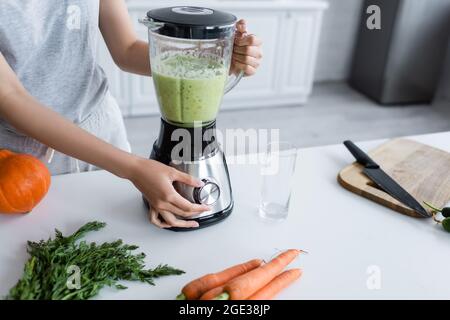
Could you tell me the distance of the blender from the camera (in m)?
0.78

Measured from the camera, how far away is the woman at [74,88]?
2.55 ft

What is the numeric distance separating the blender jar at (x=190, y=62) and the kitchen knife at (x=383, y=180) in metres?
0.40

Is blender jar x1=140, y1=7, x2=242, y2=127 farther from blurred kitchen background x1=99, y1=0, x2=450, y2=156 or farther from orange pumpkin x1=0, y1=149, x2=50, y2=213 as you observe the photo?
blurred kitchen background x1=99, y1=0, x2=450, y2=156

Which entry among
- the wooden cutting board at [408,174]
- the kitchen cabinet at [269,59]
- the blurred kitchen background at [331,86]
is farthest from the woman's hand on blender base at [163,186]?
the kitchen cabinet at [269,59]

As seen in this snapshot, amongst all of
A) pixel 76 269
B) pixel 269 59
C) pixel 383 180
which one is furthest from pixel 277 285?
pixel 269 59

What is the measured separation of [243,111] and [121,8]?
6.70ft

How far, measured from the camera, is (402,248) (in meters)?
0.85

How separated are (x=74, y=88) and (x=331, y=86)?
2.87m

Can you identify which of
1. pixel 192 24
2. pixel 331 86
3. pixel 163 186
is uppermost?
pixel 192 24

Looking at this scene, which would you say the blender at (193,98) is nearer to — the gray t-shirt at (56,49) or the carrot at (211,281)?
the carrot at (211,281)

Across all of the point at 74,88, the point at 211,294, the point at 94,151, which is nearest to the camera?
the point at 211,294

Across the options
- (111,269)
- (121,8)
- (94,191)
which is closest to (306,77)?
(121,8)

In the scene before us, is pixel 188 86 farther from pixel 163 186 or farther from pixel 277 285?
pixel 277 285

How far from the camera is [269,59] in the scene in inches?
120
